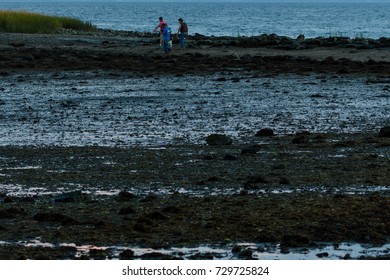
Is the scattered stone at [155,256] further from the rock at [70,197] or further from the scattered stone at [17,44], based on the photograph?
the scattered stone at [17,44]

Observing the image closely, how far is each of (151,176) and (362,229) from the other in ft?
14.0

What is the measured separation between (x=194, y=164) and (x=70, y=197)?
3.34 m

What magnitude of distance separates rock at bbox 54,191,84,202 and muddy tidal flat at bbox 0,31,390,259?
15 mm

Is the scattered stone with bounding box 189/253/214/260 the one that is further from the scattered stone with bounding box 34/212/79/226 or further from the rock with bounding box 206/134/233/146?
the rock with bounding box 206/134/233/146

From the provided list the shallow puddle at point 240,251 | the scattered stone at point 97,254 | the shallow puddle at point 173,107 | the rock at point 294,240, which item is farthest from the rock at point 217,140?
the scattered stone at point 97,254

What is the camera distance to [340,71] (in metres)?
34.3

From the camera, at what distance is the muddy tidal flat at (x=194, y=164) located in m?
10.5

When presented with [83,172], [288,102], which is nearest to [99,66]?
[288,102]

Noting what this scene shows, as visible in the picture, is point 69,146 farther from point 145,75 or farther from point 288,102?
point 145,75

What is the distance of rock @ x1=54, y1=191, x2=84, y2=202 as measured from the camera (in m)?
12.5

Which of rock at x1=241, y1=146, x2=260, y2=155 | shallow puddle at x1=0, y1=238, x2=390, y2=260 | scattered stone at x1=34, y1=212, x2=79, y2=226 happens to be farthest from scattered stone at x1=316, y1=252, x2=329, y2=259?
rock at x1=241, y1=146, x2=260, y2=155

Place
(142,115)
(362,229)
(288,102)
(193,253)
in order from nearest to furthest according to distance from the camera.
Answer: (193,253) < (362,229) < (142,115) < (288,102)

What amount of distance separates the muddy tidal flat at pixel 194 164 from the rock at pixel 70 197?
0.6 inches

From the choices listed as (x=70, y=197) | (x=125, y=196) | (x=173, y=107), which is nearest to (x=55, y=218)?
(x=70, y=197)
